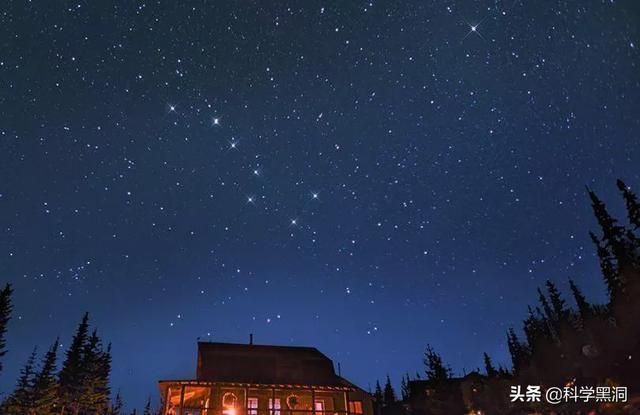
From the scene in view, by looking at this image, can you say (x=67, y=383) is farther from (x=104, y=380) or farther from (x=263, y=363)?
(x=263, y=363)

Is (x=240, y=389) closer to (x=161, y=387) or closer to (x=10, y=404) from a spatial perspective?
(x=161, y=387)

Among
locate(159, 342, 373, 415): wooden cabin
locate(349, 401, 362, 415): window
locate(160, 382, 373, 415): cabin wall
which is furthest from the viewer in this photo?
locate(349, 401, 362, 415): window

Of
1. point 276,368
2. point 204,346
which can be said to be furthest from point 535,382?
point 204,346

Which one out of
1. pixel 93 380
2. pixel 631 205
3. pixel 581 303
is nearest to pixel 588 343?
pixel 581 303

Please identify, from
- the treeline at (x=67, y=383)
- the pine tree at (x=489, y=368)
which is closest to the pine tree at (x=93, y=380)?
the treeline at (x=67, y=383)

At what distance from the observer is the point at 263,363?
101 feet

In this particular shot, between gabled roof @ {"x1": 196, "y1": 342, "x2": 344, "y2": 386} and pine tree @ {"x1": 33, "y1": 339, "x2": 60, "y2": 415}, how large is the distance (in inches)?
1051

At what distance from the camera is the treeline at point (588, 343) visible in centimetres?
3888

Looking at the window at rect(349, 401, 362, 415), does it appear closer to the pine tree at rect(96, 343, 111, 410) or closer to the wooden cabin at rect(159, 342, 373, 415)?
the wooden cabin at rect(159, 342, 373, 415)

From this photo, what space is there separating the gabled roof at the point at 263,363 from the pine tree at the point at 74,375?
97.2ft

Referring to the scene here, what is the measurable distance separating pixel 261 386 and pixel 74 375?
3919cm

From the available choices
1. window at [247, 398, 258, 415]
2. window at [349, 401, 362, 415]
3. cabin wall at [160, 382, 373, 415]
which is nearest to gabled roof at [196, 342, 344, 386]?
cabin wall at [160, 382, 373, 415]

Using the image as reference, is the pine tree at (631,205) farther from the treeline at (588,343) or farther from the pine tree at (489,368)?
the pine tree at (489,368)

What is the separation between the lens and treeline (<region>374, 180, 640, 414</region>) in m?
38.9
